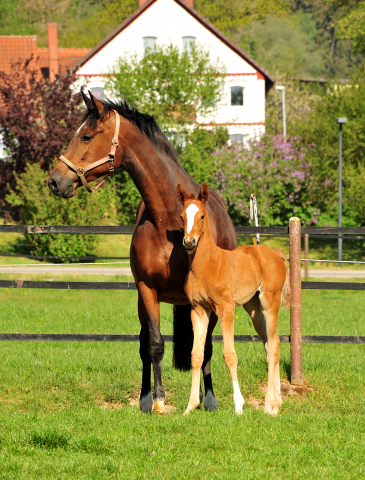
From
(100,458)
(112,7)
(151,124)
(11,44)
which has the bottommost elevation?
(100,458)

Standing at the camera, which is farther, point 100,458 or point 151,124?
point 151,124

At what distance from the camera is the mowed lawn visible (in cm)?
424

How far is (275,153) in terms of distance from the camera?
31422 mm

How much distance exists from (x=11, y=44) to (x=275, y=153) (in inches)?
862

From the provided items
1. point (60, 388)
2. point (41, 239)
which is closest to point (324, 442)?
point (60, 388)

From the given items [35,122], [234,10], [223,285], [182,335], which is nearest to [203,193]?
[223,285]

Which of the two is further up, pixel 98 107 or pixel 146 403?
pixel 98 107

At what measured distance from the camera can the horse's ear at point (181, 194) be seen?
5.19 meters

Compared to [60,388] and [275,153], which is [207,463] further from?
[275,153]

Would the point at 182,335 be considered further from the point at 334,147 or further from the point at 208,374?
the point at 334,147

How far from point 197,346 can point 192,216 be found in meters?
1.16

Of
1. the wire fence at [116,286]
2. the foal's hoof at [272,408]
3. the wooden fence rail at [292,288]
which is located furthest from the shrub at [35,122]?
the foal's hoof at [272,408]

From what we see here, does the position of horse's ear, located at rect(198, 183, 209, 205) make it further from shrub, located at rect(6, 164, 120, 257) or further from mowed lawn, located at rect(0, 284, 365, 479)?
shrub, located at rect(6, 164, 120, 257)

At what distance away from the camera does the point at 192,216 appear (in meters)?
5.01
